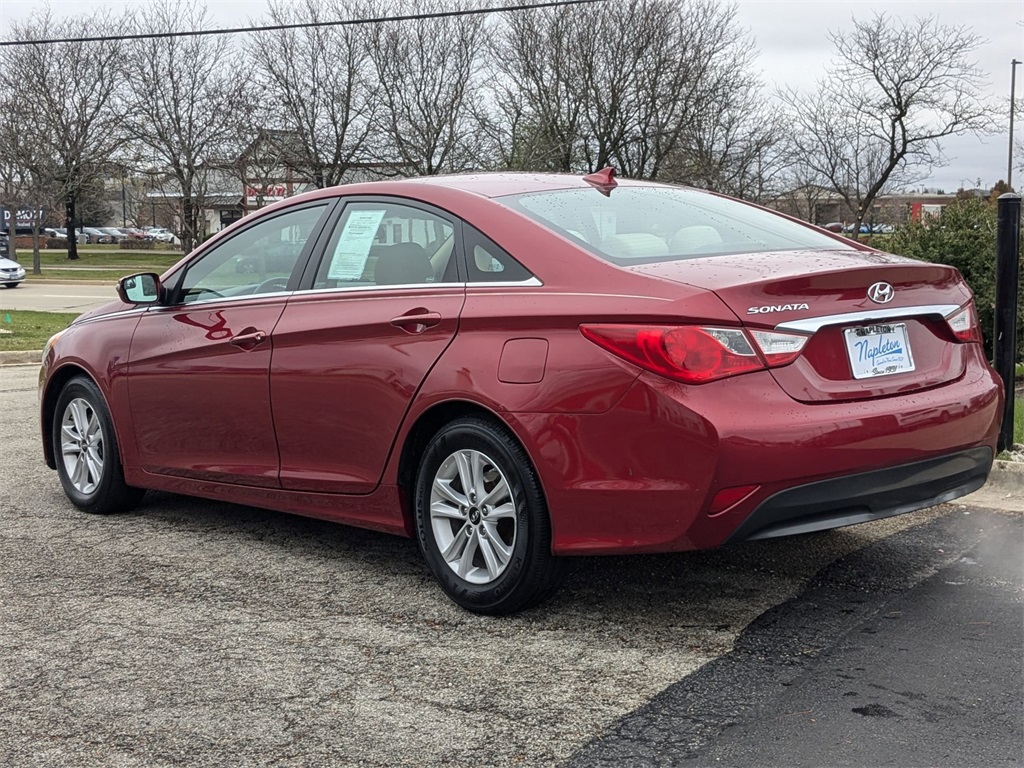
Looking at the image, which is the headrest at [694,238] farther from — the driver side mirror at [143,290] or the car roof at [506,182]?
the driver side mirror at [143,290]

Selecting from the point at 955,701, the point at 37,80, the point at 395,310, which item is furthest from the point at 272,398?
the point at 37,80

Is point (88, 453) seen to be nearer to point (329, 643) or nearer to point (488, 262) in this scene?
point (329, 643)

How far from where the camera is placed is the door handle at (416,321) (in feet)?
14.1

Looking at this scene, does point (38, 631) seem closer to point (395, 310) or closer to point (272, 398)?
point (272, 398)

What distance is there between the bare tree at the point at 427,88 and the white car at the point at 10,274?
1233 centimetres

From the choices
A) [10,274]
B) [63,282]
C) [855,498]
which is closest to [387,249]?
[855,498]

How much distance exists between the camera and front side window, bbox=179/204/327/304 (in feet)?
16.7

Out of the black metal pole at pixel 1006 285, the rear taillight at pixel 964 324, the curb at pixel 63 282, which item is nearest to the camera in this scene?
the rear taillight at pixel 964 324

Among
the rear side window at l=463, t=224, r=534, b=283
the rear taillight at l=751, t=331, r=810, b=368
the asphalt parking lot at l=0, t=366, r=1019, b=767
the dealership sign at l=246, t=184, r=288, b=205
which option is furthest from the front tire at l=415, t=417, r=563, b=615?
the dealership sign at l=246, t=184, r=288, b=205

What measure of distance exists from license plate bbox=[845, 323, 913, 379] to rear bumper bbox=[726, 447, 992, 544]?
314 millimetres

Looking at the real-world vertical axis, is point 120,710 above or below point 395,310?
below

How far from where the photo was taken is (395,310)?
4453 millimetres

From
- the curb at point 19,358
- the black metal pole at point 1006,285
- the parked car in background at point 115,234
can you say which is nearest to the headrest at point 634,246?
the black metal pole at point 1006,285

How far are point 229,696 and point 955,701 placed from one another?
2052 mm
